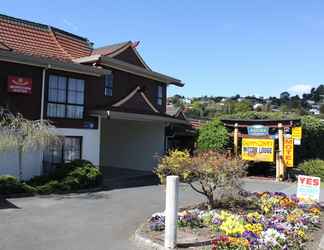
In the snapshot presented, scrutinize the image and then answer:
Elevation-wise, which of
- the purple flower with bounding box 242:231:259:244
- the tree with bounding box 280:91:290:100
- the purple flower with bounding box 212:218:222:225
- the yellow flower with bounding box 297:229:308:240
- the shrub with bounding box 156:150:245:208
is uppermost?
the tree with bounding box 280:91:290:100

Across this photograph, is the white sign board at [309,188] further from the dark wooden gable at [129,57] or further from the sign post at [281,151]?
the dark wooden gable at [129,57]

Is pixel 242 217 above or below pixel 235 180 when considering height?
below

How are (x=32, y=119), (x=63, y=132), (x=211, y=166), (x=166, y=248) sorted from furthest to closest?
(x=63, y=132), (x=32, y=119), (x=211, y=166), (x=166, y=248)

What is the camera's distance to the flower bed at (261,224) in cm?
877

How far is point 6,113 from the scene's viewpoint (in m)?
18.0

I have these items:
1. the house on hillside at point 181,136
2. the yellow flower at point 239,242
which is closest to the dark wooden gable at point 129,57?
the house on hillside at point 181,136

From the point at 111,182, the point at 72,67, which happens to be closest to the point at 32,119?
the point at 72,67

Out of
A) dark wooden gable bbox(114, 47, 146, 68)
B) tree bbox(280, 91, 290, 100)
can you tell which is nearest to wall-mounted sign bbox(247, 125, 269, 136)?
dark wooden gable bbox(114, 47, 146, 68)

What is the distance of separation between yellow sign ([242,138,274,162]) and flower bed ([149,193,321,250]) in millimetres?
10826

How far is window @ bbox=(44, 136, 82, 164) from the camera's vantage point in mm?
20125

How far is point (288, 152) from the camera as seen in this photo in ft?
81.2

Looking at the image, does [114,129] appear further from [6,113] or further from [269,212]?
[269,212]

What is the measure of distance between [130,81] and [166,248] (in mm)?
17985

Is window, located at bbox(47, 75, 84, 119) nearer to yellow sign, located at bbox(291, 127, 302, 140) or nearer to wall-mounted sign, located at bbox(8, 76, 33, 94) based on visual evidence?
wall-mounted sign, located at bbox(8, 76, 33, 94)
